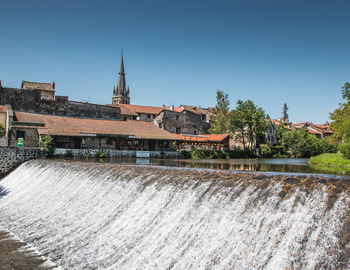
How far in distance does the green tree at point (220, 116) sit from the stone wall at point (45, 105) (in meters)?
22.4

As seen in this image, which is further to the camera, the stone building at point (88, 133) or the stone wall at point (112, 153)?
the stone building at point (88, 133)

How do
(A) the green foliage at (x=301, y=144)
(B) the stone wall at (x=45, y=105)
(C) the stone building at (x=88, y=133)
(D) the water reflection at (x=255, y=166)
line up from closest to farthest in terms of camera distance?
(D) the water reflection at (x=255, y=166)
(C) the stone building at (x=88, y=133)
(B) the stone wall at (x=45, y=105)
(A) the green foliage at (x=301, y=144)

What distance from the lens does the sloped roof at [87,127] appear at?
3619 centimetres

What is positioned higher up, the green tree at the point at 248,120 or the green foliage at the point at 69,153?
the green tree at the point at 248,120

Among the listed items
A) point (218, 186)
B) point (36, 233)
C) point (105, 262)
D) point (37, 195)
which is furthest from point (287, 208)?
point (37, 195)

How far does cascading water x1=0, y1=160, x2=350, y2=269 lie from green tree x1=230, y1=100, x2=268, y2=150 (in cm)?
4168

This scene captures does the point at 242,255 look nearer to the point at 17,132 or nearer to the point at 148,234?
the point at 148,234

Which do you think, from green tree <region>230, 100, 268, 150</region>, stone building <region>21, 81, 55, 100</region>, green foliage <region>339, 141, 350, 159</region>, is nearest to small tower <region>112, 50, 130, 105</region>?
stone building <region>21, 81, 55, 100</region>

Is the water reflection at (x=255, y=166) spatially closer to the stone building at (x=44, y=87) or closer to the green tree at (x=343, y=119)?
the green tree at (x=343, y=119)

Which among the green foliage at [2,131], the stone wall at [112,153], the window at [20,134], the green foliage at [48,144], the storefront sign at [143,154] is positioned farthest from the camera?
the storefront sign at [143,154]

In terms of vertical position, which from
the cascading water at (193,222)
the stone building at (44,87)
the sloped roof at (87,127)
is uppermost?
the stone building at (44,87)

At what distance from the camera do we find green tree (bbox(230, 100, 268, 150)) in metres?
52.4

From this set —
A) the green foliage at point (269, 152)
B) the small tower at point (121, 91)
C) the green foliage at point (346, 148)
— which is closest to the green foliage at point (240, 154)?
the green foliage at point (269, 152)

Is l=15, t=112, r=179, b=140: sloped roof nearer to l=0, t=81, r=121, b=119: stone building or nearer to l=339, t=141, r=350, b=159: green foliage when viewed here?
l=0, t=81, r=121, b=119: stone building
